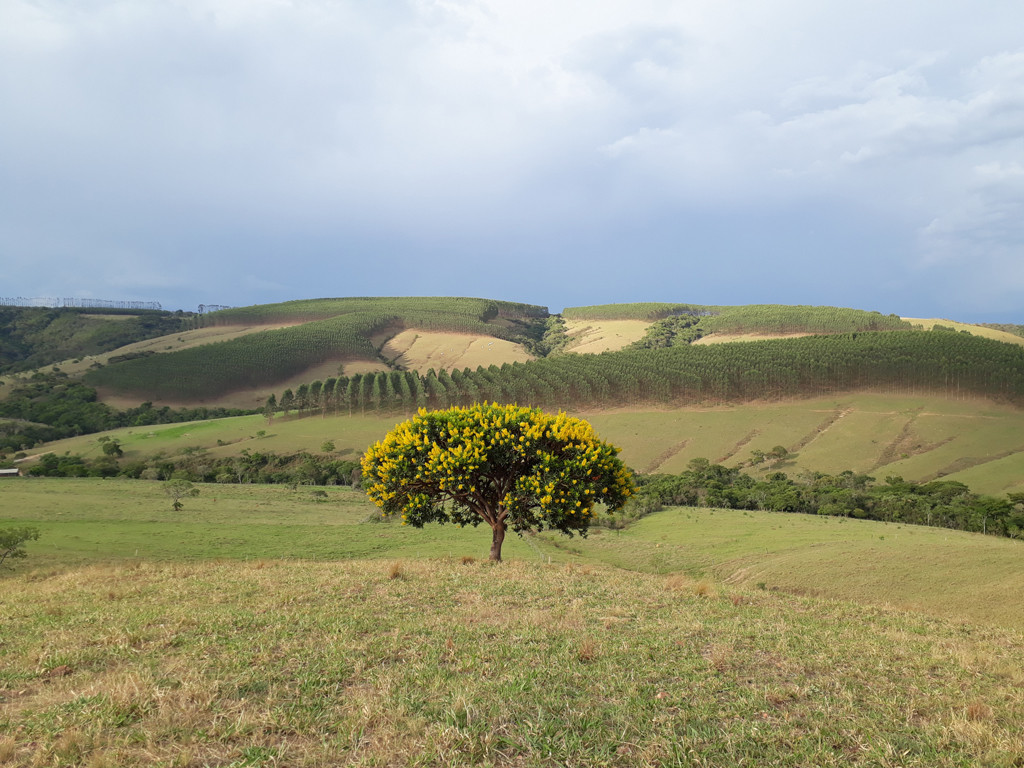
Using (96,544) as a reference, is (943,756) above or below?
above

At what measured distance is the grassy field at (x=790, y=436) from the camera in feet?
272

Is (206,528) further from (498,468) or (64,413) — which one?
(64,413)

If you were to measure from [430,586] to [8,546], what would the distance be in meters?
Answer: 22.3

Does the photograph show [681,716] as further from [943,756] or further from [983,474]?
[983,474]

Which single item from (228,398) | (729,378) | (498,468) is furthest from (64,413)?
(498,468)

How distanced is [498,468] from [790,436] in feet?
274

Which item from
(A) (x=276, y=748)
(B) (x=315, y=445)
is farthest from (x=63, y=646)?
(B) (x=315, y=445)

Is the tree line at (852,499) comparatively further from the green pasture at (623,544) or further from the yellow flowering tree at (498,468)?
the yellow flowering tree at (498,468)

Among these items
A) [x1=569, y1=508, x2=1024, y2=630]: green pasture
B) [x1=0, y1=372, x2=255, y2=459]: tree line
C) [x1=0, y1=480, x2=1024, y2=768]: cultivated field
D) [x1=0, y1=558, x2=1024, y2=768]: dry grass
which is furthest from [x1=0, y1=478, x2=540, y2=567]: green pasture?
[x1=0, y1=372, x2=255, y2=459]: tree line

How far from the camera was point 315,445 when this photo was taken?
101000 mm

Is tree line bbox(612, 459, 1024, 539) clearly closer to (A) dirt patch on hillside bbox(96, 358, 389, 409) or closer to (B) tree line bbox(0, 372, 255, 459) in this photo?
(B) tree line bbox(0, 372, 255, 459)

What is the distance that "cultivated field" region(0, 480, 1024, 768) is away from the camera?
5961 mm

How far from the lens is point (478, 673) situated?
323 inches

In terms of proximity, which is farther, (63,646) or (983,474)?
(983,474)
